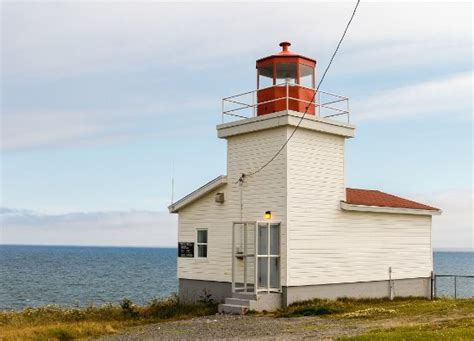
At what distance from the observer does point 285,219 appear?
797 inches

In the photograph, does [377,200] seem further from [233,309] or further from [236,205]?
[233,309]

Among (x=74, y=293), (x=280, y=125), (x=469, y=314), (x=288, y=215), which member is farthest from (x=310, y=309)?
(x=74, y=293)

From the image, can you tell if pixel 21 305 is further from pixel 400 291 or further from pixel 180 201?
pixel 400 291

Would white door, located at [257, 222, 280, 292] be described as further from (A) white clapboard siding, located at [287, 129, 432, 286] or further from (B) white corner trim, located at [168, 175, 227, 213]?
(B) white corner trim, located at [168, 175, 227, 213]

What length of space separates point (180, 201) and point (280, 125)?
539cm

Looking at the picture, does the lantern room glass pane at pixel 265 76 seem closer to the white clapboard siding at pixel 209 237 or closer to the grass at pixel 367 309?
the white clapboard siding at pixel 209 237

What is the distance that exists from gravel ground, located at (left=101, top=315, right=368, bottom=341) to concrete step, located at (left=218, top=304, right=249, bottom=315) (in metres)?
0.69

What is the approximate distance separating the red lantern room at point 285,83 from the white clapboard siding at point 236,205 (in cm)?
104

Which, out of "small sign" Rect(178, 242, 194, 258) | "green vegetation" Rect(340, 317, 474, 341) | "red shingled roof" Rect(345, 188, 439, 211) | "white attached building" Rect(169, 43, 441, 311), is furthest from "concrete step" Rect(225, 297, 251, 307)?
"green vegetation" Rect(340, 317, 474, 341)

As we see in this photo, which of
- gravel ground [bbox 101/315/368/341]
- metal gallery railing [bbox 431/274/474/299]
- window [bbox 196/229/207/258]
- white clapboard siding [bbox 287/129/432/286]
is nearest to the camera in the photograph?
gravel ground [bbox 101/315/368/341]

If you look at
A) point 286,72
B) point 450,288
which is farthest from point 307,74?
point 450,288

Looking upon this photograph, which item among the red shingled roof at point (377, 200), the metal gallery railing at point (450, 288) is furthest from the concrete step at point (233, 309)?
the metal gallery railing at point (450, 288)

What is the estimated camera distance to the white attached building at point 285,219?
2050cm

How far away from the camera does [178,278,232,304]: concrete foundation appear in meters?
22.0
